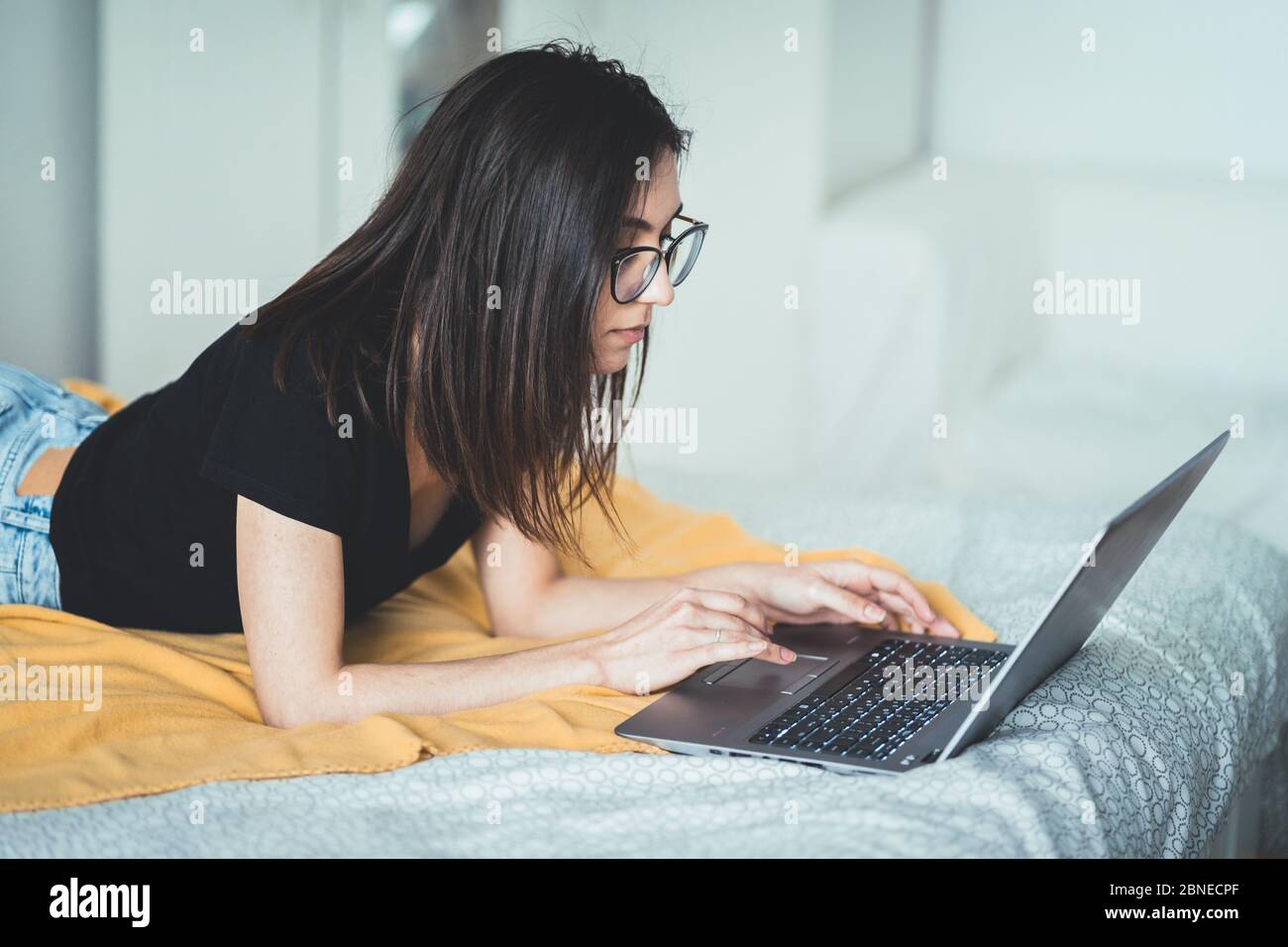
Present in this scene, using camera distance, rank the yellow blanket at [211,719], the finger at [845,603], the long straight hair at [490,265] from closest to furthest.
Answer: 1. the yellow blanket at [211,719]
2. the long straight hair at [490,265]
3. the finger at [845,603]

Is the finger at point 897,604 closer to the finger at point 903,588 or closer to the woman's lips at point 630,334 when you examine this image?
the finger at point 903,588

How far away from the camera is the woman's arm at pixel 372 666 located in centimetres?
123

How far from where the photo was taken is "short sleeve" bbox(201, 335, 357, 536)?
1220mm

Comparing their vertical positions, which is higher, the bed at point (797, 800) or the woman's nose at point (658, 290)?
the woman's nose at point (658, 290)

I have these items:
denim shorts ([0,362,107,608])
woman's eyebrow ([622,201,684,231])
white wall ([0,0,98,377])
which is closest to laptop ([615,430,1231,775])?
woman's eyebrow ([622,201,684,231])

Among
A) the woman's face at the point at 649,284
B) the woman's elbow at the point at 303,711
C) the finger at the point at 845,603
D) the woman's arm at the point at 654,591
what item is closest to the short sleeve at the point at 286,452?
the woman's elbow at the point at 303,711

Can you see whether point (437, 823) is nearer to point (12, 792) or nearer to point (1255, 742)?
point (12, 792)

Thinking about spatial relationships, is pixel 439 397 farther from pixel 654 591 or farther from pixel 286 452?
pixel 654 591

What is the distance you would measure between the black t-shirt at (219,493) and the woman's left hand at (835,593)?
0.32 metres

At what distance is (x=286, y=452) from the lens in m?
1.23

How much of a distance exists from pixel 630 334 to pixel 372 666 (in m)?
0.38

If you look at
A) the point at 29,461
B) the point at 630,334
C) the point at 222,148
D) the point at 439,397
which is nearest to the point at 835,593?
the point at 630,334

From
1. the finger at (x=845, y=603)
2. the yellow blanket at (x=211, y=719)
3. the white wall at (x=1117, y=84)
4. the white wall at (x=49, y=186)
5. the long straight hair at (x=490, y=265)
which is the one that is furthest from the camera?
the white wall at (x=1117, y=84)

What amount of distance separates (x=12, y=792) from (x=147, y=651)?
304 mm
